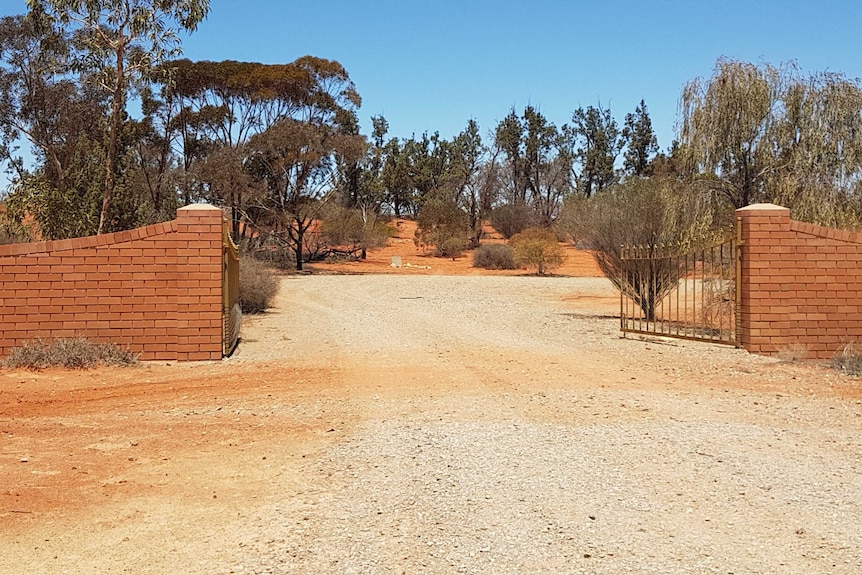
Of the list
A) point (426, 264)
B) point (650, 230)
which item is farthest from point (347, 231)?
point (650, 230)

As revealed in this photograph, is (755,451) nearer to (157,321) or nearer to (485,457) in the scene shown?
(485,457)

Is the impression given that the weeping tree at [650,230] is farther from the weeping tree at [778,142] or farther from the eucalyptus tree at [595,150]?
the eucalyptus tree at [595,150]

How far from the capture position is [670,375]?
12.2 meters

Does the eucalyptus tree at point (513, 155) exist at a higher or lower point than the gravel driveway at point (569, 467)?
higher

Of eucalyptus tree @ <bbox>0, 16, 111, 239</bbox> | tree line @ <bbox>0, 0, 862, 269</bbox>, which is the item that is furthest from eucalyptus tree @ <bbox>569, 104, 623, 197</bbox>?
eucalyptus tree @ <bbox>0, 16, 111, 239</bbox>

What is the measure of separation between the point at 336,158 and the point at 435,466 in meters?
42.0

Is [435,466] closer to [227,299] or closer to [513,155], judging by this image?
[227,299]

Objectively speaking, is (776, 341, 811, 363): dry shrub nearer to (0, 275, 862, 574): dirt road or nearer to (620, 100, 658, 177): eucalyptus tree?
(0, 275, 862, 574): dirt road

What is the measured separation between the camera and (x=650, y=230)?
1947 centimetres

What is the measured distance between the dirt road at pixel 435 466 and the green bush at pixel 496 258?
112ft

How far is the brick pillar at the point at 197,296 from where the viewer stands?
1341 cm

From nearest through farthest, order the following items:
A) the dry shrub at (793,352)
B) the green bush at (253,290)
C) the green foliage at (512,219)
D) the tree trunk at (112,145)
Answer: the dry shrub at (793,352) < the green bush at (253,290) < the tree trunk at (112,145) < the green foliage at (512,219)

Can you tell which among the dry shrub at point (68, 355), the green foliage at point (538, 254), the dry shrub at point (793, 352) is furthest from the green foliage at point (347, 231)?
the dry shrub at point (793, 352)

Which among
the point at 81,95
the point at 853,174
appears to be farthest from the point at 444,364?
the point at 81,95
